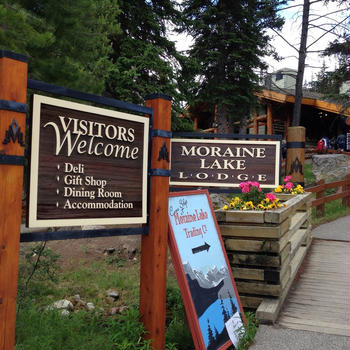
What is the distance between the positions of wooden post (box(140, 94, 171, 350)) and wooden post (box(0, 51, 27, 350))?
43.5 inches

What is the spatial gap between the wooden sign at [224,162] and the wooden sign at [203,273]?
3.25ft

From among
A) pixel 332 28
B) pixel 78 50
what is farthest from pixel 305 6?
pixel 78 50

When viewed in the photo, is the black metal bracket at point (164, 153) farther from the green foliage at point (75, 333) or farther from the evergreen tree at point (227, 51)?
the evergreen tree at point (227, 51)

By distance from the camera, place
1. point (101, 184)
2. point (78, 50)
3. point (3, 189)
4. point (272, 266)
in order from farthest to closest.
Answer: point (78, 50), point (272, 266), point (101, 184), point (3, 189)

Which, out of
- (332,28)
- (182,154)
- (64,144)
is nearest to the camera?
(64,144)

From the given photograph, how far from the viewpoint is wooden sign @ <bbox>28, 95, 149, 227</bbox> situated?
7.65ft

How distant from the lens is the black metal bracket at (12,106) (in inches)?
83.3

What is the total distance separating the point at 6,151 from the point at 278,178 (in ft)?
11.3

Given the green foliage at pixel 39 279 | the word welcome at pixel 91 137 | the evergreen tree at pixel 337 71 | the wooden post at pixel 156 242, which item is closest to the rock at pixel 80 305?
the green foliage at pixel 39 279

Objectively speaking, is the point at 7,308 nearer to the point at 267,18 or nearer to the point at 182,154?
the point at 182,154

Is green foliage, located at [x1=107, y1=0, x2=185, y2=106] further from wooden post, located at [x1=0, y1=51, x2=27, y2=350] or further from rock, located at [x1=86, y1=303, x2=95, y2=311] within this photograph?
wooden post, located at [x1=0, y1=51, x2=27, y2=350]

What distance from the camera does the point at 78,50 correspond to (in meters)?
9.20

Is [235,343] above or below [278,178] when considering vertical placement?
below

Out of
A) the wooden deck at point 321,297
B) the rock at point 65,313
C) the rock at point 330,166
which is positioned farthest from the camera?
the rock at point 330,166
